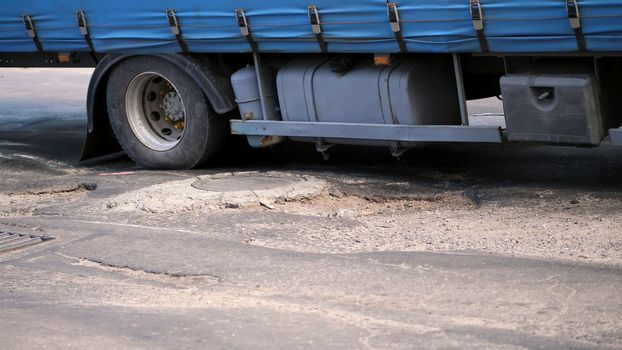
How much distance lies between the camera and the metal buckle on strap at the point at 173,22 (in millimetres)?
10133

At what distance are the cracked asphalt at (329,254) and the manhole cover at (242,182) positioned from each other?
0.16ft

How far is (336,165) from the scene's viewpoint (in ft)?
34.5

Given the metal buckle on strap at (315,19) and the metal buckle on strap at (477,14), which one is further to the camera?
the metal buckle on strap at (315,19)

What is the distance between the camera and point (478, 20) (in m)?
8.41

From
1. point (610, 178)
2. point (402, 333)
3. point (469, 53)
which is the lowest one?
point (610, 178)

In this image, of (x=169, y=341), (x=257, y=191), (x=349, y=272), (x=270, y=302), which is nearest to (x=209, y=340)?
(x=169, y=341)

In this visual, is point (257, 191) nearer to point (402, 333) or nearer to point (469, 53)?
point (469, 53)

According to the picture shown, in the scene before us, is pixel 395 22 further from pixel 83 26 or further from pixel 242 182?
pixel 83 26

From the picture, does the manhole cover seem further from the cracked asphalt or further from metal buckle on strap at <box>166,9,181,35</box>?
metal buckle on strap at <box>166,9,181,35</box>

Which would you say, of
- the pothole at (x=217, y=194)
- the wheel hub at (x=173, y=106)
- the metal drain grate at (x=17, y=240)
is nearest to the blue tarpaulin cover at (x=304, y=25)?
the wheel hub at (x=173, y=106)

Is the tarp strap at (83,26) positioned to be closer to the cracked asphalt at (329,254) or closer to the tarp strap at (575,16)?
the cracked asphalt at (329,254)

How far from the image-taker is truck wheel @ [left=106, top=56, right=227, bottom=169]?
1045cm

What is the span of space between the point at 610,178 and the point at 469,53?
62.5 inches

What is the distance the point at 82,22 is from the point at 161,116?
120 cm
